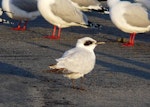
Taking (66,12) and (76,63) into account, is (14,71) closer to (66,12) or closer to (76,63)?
(76,63)

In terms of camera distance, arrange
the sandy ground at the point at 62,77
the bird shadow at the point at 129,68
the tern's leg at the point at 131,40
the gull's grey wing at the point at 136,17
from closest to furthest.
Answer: the sandy ground at the point at 62,77 → the bird shadow at the point at 129,68 → the tern's leg at the point at 131,40 → the gull's grey wing at the point at 136,17

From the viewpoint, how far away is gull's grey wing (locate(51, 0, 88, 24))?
1512 centimetres

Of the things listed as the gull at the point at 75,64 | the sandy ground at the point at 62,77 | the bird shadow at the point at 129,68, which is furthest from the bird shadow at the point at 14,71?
Answer: the bird shadow at the point at 129,68

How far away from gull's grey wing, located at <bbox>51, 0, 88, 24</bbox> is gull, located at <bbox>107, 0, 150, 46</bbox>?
2.70ft

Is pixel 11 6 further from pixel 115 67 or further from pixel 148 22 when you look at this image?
pixel 115 67

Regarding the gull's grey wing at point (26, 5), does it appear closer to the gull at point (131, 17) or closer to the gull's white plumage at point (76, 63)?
the gull at point (131, 17)

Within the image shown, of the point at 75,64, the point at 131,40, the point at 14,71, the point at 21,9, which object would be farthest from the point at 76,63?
the point at 21,9

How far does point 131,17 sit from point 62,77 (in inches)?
177

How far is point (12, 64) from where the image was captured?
11.7 m

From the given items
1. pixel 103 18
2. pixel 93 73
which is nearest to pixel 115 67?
pixel 93 73

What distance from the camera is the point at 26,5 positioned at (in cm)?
1611

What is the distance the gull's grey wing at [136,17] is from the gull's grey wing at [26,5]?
8.33 feet

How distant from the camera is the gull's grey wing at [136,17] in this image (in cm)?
1474

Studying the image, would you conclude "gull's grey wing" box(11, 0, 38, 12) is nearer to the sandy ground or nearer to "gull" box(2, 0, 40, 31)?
"gull" box(2, 0, 40, 31)
